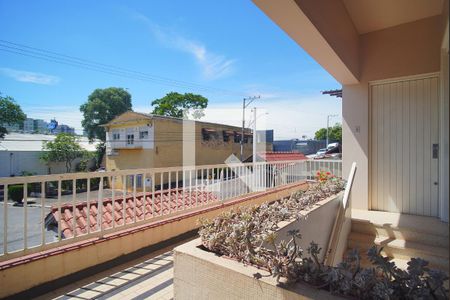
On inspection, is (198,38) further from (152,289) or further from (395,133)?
(152,289)

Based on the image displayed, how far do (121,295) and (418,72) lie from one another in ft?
15.1

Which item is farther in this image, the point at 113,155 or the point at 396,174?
the point at 113,155

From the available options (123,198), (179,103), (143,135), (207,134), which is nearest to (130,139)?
(143,135)

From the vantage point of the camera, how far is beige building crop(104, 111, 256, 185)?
2003cm

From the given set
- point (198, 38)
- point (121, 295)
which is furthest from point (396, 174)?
point (198, 38)

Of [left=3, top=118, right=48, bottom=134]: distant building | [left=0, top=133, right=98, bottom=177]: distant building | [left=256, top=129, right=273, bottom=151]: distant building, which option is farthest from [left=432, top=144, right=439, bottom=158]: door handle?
[left=3, top=118, right=48, bottom=134]: distant building

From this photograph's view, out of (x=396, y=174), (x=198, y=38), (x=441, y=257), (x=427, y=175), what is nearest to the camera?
(x=441, y=257)

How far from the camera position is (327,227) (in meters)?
3.16

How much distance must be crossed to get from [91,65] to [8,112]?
849 cm

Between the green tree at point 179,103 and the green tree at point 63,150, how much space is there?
1038 cm

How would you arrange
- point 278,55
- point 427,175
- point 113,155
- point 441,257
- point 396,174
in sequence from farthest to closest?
point 113,155 → point 278,55 → point 396,174 → point 427,175 → point 441,257

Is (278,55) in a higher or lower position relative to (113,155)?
higher

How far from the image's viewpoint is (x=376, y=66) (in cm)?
401

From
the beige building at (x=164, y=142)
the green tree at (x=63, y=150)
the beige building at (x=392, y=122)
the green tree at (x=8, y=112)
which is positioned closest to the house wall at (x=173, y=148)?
the beige building at (x=164, y=142)
